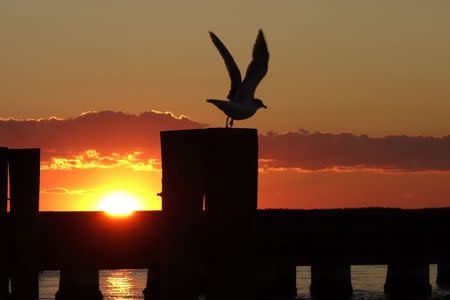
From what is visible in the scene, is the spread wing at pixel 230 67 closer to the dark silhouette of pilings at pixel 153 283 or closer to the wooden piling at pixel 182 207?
the wooden piling at pixel 182 207

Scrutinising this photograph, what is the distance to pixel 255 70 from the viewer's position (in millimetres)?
14594

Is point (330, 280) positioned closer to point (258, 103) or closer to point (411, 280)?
point (411, 280)

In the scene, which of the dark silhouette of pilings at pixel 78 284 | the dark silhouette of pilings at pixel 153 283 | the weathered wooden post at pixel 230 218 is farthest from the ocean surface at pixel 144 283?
the weathered wooden post at pixel 230 218

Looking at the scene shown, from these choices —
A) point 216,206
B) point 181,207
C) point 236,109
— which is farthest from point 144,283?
point 216,206

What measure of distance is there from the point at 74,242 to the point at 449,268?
3052cm

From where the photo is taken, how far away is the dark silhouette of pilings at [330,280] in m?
54.4

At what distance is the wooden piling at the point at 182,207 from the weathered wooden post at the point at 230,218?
0.23m

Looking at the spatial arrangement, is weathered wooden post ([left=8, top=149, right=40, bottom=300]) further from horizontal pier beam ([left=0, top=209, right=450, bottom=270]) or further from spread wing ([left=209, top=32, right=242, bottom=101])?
spread wing ([left=209, top=32, right=242, bottom=101])

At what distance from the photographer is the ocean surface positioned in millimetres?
60566

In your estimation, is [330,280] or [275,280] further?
[330,280]

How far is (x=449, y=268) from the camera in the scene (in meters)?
63.8

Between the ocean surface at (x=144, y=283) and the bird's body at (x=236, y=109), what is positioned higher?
the bird's body at (x=236, y=109)

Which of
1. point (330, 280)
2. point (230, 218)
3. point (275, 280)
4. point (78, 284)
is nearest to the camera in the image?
point (230, 218)

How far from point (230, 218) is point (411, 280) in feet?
145
